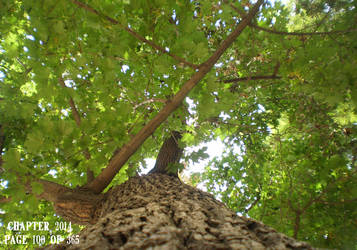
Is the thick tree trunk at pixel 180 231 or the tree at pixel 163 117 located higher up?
the tree at pixel 163 117

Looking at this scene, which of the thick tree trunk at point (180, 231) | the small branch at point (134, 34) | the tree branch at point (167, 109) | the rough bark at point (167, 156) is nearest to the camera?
the thick tree trunk at point (180, 231)

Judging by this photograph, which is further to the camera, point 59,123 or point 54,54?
point 54,54

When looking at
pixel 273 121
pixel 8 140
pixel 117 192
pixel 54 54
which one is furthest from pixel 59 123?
pixel 273 121

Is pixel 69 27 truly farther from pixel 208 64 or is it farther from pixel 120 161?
pixel 120 161

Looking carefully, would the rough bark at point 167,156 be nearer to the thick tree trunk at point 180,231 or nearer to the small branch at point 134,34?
the thick tree trunk at point 180,231

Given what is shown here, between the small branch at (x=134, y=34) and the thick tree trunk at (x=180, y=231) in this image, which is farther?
the small branch at (x=134, y=34)

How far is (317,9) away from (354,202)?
194 centimetres

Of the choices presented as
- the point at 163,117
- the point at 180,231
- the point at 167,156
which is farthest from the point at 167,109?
the point at 167,156

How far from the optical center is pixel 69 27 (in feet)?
4.37

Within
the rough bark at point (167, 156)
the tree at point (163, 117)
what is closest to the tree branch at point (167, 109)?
the tree at point (163, 117)

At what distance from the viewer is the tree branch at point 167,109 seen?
1478 millimetres

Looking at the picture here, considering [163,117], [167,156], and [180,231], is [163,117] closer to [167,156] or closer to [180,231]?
[180,231]

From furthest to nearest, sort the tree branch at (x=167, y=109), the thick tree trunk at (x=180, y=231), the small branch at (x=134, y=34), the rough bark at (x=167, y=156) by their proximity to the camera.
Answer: the rough bark at (x=167, y=156)
the tree branch at (x=167, y=109)
the small branch at (x=134, y=34)
the thick tree trunk at (x=180, y=231)

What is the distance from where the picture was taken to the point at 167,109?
64.4 inches
